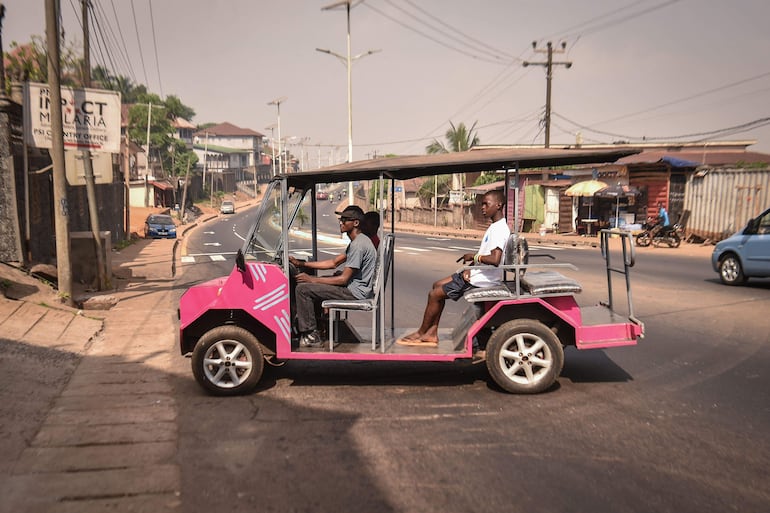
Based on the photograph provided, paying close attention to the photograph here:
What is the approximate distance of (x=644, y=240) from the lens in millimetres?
24438

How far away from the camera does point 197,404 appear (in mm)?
5363

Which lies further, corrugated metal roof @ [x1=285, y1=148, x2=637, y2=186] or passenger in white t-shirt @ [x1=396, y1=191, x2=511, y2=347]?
passenger in white t-shirt @ [x1=396, y1=191, x2=511, y2=347]

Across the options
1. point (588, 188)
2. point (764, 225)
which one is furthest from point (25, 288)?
point (588, 188)

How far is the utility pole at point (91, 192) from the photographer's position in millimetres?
12133

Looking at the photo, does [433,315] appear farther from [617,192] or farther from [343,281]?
[617,192]

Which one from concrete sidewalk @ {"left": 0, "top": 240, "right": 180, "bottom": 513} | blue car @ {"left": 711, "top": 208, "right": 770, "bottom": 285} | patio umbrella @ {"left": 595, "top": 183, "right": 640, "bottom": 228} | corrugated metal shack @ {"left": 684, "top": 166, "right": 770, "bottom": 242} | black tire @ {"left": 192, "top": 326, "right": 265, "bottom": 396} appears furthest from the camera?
patio umbrella @ {"left": 595, "top": 183, "right": 640, "bottom": 228}

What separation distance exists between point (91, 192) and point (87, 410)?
9.78 meters

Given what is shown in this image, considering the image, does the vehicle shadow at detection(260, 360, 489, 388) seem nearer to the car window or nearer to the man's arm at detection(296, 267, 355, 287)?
the man's arm at detection(296, 267, 355, 287)

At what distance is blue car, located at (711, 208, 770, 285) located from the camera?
11.5 metres

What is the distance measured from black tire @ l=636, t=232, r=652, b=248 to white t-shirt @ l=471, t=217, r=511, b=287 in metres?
20.4

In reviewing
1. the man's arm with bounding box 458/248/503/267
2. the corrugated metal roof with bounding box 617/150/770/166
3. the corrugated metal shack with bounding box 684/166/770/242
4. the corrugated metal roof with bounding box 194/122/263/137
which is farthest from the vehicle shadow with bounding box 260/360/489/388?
the corrugated metal roof with bounding box 194/122/263/137

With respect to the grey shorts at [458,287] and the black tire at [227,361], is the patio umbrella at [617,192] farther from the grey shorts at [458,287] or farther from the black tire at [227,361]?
the black tire at [227,361]

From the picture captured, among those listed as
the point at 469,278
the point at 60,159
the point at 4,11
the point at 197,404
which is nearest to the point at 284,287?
the point at 197,404

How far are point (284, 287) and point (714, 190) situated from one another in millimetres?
24717
